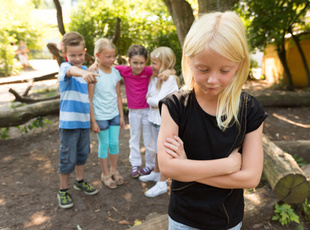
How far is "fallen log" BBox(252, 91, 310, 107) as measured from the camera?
7.62 meters

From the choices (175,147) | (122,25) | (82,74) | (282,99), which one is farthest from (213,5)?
(122,25)

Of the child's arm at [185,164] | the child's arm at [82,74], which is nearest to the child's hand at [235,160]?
the child's arm at [185,164]

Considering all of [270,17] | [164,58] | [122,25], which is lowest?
[164,58]

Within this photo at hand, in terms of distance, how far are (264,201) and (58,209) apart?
91.3 inches

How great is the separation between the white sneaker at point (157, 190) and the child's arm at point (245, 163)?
2088 mm

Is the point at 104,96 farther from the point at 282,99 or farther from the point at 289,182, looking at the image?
the point at 282,99

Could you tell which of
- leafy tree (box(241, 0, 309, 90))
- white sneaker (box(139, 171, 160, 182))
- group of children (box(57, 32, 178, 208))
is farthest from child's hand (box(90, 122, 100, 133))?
leafy tree (box(241, 0, 309, 90))

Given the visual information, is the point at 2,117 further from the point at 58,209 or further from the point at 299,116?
the point at 299,116

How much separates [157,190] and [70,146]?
125 cm

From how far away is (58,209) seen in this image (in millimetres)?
2984

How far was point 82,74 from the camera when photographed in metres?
2.21

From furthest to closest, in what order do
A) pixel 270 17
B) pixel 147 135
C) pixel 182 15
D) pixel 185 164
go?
pixel 270 17, pixel 182 15, pixel 147 135, pixel 185 164

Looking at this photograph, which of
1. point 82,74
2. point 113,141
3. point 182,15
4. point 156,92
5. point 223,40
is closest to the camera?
point 223,40

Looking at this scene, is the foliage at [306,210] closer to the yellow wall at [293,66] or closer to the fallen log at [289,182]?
the fallen log at [289,182]
